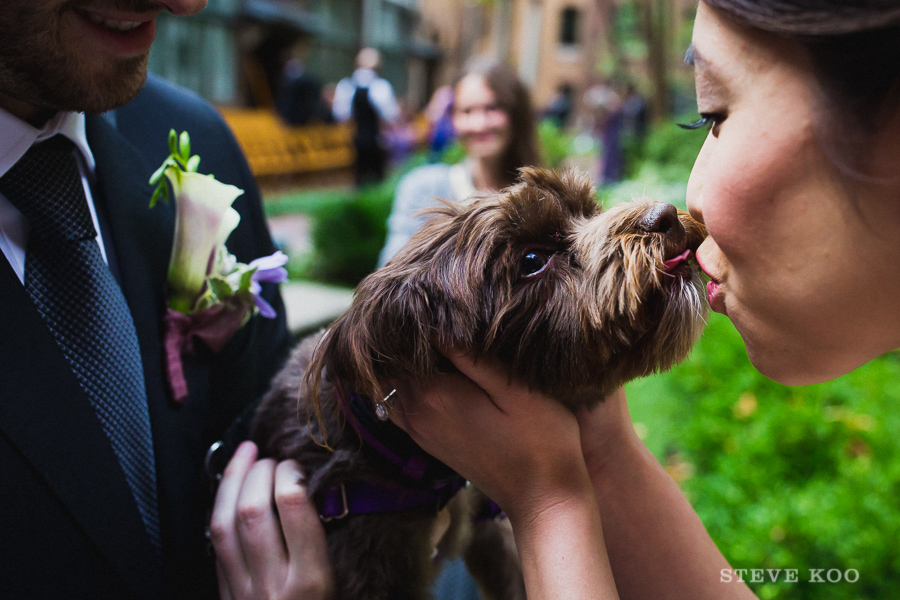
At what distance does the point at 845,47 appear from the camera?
3.43ft

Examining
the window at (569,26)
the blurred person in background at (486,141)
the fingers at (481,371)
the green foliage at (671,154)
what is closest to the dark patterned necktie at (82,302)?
the fingers at (481,371)

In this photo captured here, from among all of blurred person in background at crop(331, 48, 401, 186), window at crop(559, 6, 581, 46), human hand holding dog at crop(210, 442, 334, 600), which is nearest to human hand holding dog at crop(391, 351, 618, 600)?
human hand holding dog at crop(210, 442, 334, 600)

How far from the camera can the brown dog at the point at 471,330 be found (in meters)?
1.64

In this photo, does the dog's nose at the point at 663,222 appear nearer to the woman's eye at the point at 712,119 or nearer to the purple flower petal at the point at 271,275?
the woman's eye at the point at 712,119

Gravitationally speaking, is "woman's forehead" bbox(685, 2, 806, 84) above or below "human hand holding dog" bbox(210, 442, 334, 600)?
above

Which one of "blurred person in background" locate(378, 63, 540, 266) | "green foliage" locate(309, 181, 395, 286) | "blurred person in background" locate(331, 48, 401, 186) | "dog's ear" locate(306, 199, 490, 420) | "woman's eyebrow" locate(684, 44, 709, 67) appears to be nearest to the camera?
"woman's eyebrow" locate(684, 44, 709, 67)

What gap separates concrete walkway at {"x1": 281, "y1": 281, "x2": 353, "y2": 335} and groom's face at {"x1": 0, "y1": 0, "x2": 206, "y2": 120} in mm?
2858

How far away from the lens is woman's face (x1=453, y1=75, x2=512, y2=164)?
5250mm

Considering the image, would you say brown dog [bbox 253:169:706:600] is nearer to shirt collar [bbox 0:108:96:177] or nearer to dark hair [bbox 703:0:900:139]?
dark hair [bbox 703:0:900:139]

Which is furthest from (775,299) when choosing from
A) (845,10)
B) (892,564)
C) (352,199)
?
(352,199)

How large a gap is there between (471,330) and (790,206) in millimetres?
749

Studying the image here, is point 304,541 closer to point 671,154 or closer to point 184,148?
point 184,148

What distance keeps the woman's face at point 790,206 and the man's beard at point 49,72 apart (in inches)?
50.0

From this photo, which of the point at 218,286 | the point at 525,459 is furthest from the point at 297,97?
the point at 525,459
